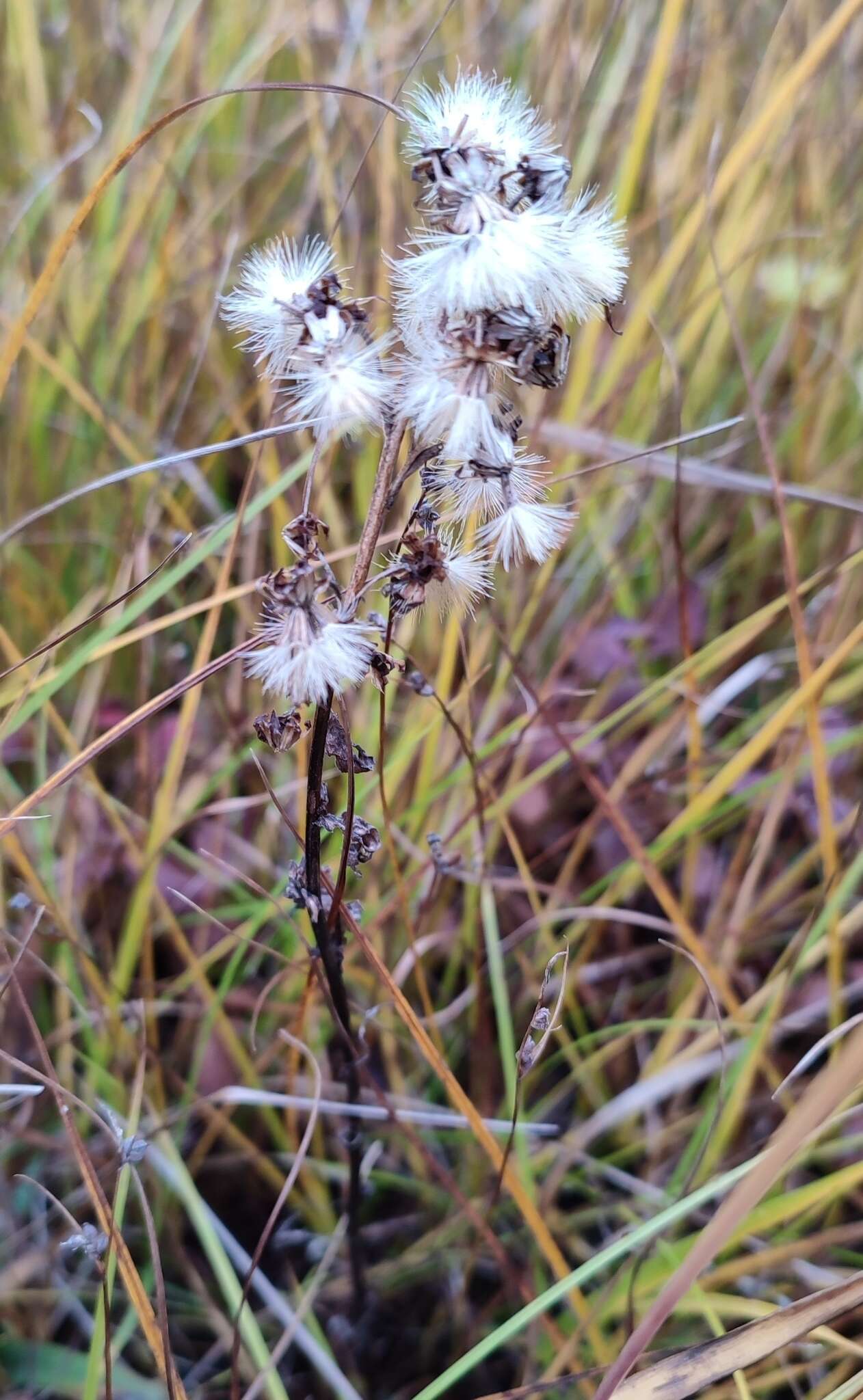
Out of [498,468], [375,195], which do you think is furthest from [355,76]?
[498,468]

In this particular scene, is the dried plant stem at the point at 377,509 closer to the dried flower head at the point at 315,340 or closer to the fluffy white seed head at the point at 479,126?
the dried flower head at the point at 315,340

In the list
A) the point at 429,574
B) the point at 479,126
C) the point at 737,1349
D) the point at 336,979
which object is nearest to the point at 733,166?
the point at 479,126

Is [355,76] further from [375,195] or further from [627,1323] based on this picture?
[627,1323]

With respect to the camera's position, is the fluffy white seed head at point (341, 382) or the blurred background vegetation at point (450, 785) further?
the blurred background vegetation at point (450, 785)

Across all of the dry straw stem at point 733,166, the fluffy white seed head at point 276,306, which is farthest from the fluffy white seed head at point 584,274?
the dry straw stem at point 733,166

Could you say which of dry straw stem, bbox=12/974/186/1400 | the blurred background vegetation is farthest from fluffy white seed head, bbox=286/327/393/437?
dry straw stem, bbox=12/974/186/1400

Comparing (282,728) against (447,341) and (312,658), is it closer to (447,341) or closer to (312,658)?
(312,658)
